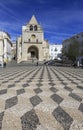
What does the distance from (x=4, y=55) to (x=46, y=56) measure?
12.7m

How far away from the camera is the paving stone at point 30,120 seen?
2.80 meters

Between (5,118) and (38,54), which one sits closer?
(5,118)

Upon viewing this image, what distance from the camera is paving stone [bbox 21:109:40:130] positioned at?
2.80 metres

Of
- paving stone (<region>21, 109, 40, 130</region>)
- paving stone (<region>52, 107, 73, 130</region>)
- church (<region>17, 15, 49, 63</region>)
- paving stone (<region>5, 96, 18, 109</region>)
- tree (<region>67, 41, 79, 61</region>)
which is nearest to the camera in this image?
paving stone (<region>21, 109, 40, 130</region>)

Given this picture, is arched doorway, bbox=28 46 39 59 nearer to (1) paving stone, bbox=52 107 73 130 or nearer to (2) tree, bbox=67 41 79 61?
(2) tree, bbox=67 41 79 61

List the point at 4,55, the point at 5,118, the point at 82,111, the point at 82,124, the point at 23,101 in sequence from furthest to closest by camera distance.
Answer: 1. the point at 4,55
2. the point at 23,101
3. the point at 82,111
4. the point at 5,118
5. the point at 82,124

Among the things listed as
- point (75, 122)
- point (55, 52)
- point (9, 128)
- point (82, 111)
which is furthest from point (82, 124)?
point (55, 52)

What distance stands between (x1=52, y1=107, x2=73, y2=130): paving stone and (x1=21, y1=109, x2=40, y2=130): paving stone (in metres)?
0.33

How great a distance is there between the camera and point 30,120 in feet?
10.1

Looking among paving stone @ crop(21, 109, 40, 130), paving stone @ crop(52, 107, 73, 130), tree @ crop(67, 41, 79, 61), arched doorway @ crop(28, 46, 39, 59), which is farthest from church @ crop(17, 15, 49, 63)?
paving stone @ crop(21, 109, 40, 130)

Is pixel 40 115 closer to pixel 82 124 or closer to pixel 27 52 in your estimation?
pixel 82 124

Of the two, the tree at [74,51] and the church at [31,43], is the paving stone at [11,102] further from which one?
the church at [31,43]

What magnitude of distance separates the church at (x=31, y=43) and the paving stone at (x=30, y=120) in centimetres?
5025

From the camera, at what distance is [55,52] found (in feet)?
277
